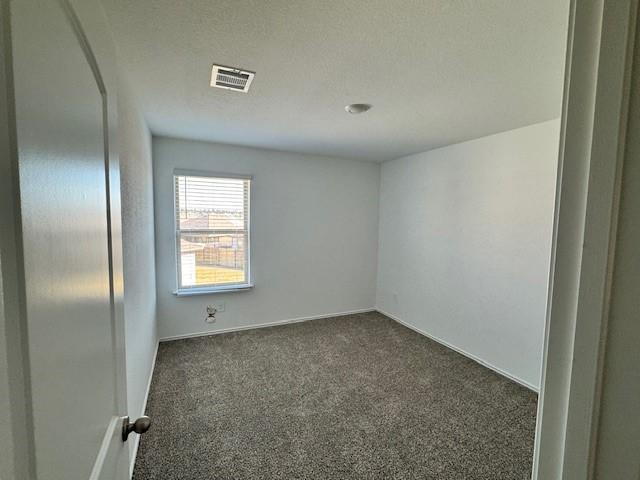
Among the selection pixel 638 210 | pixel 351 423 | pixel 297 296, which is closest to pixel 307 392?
pixel 351 423

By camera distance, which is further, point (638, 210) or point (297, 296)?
point (297, 296)

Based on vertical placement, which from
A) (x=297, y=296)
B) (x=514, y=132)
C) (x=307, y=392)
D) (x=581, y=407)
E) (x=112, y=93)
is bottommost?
(x=307, y=392)

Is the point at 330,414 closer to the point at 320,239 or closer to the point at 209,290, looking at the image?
the point at 209,290

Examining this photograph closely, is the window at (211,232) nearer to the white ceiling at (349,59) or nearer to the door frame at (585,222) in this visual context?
the white ceiling at (349,59)

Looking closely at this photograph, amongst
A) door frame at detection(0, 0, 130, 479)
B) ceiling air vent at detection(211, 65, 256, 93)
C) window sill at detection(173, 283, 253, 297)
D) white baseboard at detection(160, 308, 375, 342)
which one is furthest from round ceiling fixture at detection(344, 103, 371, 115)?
white baseboard at detection(160, 308, 375, 342)

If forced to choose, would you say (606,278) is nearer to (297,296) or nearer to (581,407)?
(581,407)

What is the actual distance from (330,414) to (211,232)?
8.10 feet

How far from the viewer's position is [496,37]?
4.56 ft

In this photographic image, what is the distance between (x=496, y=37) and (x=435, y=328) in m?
3.11

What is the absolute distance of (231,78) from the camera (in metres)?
1.84

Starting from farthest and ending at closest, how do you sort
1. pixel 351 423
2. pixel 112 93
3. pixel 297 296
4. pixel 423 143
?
pixel 297 296 < pixel 423 143 < pixel 351 423 < pixel 112 93

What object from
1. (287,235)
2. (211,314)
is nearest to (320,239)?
(287,235)

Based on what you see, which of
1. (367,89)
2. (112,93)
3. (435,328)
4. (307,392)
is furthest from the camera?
(435,328)

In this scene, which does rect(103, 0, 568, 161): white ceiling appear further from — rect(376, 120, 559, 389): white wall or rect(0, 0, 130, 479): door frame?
rect(0, 0, 130, 479): door frame
